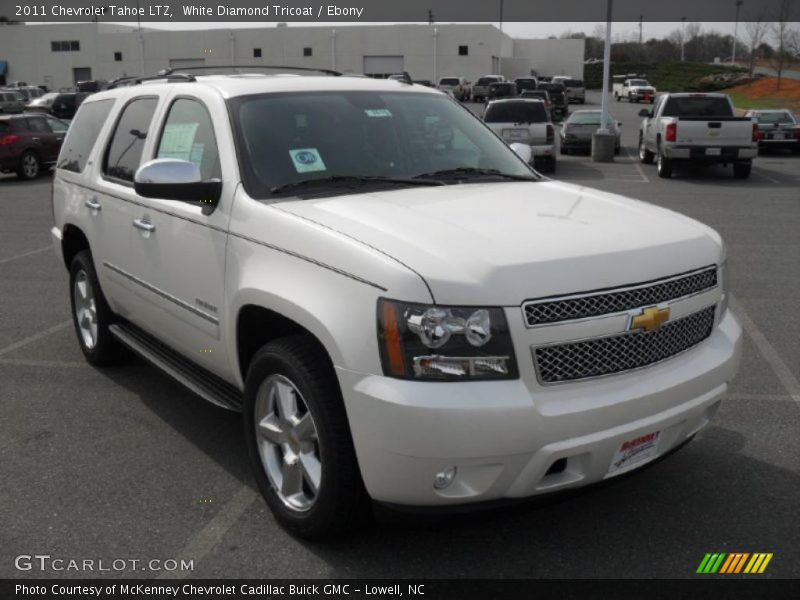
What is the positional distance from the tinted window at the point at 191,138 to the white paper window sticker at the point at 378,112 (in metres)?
0.83

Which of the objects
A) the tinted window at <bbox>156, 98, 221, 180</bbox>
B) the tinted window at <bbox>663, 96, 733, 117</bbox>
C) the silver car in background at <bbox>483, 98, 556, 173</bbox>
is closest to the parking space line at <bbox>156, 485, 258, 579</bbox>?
the tinted window at <bbox>156, 98, 221, 180</bbox>

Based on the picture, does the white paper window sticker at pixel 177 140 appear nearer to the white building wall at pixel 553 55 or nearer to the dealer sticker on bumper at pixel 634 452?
the dealer sticker on bumper at pixel 634 452

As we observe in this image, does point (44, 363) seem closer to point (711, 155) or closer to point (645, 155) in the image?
point (711, 155)

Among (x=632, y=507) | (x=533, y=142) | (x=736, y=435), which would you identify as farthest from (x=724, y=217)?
(x=632, y=507)

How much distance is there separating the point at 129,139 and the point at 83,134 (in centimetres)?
100

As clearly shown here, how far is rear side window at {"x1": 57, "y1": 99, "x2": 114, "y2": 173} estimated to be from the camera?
5621 mm

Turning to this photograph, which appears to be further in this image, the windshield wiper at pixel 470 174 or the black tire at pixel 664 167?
the black tire at pixel 664 167

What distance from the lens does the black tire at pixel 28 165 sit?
20266 mm

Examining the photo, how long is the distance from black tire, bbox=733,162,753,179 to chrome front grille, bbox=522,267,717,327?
17233mm

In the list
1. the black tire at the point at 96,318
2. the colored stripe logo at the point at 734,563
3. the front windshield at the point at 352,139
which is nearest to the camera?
the colored stripe logo at the point at 734,563

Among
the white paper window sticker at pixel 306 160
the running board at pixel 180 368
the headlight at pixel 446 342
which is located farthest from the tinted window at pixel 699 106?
the headlight at pixel 446 342

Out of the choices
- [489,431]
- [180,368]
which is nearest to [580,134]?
[180,368]

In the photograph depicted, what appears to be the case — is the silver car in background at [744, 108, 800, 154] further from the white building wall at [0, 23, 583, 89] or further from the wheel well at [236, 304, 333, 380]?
the white building wall at [0, 23, 583, 89]

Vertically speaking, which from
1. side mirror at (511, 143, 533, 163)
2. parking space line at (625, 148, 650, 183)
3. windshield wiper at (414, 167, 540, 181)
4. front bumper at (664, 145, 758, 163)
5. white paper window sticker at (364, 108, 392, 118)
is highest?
white paper window sticker at (364, 108, 392, 118)
